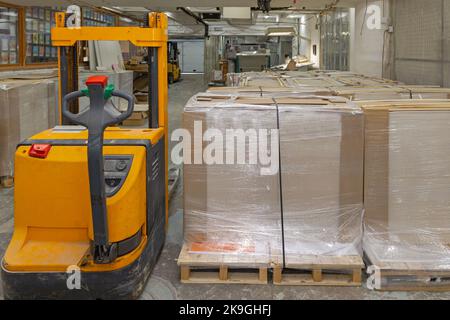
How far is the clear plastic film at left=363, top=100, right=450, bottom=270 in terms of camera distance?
120 inches

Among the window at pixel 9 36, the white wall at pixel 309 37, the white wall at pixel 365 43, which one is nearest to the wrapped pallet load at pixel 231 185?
the white wall at pixel 365 43

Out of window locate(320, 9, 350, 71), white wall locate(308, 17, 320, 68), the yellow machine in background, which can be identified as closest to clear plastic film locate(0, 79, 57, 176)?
window locate(320, 9, 350, 71)

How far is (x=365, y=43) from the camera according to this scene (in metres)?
8.45

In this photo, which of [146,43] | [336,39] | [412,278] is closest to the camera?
[412,278]

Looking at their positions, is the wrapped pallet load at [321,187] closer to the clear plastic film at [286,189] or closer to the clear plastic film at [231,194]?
the clear plastic film at [286,189]

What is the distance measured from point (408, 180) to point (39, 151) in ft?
7.61

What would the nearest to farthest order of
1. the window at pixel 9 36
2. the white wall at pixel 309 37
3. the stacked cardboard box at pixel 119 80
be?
1. the window at pixel 9 36
2. the stacked cardboard box at pixel 119 80
3. the white wall at pixel 309 37

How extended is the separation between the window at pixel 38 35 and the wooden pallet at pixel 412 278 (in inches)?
322

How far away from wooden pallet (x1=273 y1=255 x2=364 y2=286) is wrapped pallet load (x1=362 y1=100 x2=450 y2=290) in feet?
0.54

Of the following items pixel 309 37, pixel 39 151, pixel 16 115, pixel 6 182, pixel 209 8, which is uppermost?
pixel 209 8

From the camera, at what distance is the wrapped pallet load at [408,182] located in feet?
10.0

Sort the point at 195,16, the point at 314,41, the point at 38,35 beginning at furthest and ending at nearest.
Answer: the point at 195,16 < the point at 314,41 < the point at 38,35

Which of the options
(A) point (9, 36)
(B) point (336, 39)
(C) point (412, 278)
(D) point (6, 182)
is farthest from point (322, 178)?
(B) point (336, 39)

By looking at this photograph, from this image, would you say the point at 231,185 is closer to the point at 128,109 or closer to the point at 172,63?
the point at 128,109
